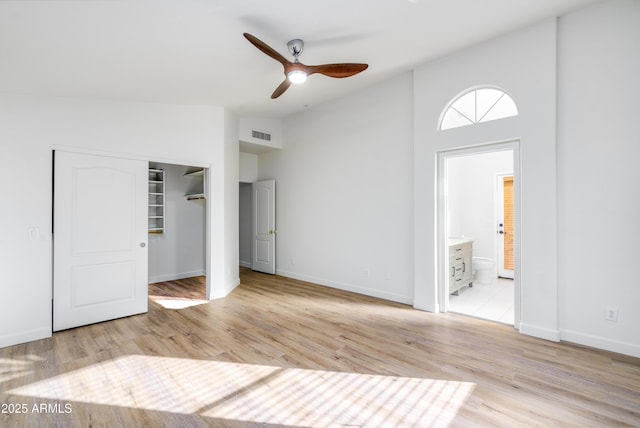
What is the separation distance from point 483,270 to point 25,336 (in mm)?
6366

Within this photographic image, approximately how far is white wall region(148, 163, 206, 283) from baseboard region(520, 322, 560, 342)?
571cm

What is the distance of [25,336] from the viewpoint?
3174 millimetres

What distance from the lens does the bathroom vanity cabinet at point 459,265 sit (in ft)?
15.3

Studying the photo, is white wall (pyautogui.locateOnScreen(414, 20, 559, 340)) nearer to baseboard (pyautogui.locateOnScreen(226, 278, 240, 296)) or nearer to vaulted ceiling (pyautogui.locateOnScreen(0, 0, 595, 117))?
vaulted ceiling (pyautogui.locateOnScreen(0, 0, 595, 117))

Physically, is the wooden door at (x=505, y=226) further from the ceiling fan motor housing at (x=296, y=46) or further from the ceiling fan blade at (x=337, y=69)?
the ceiling fan motor housing at (x=296, y=46)

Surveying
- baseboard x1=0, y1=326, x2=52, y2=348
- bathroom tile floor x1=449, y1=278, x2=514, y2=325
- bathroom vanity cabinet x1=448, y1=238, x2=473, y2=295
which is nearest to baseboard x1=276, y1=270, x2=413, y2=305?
bathroom tile floor x1=449, y1=278, x2=514, y2=325

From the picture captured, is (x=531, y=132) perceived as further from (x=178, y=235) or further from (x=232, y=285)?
(x=178, y=235)

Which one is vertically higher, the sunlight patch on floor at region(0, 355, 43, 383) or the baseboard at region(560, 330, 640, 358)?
the baseboard at region(560, 330, 640, 358)

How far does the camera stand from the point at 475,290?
5.16m

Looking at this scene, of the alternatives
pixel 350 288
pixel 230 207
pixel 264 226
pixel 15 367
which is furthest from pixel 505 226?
pixel 15 367

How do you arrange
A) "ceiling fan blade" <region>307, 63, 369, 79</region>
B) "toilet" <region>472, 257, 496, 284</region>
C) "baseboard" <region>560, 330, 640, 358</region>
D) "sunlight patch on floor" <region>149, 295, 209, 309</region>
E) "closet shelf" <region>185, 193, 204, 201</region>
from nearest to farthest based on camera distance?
1. "baseboard" <region>560, 330, 640, 358</region>
2. "ceiling fan blade" <region>307, 63, 369, 79</region>
3. "sunlight patch on floor" <region>149, 295, 209, 309</region>
4. "toilet" <region>472, 257, 496, 284</region>
5. "closet shelf" <region>185, 193, 204, 201</region>

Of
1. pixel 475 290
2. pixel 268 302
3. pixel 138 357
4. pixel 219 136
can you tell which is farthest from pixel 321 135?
pixel 138 357

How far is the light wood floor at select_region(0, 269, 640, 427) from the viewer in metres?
2.04

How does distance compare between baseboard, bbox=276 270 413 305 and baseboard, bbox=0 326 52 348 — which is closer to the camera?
baseboard, bbox=0 326 52 348
